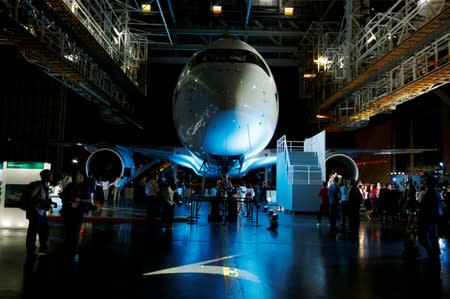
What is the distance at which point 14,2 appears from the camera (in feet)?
34.5

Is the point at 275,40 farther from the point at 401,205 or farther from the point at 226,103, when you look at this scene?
the point at 226,103

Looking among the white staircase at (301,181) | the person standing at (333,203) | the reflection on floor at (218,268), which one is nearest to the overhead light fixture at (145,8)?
the white staircase at (301,181)

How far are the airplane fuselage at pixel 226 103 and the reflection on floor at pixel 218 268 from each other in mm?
2833

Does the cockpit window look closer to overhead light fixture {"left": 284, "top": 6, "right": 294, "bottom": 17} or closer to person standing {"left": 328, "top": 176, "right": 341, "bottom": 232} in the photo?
person standing {"left": 328, "top": 176, "right": 341, "bottom": 232}

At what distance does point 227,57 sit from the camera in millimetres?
12297

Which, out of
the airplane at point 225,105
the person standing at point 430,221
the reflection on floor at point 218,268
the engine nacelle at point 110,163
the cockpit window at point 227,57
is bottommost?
the reflection on floor at point 218,268

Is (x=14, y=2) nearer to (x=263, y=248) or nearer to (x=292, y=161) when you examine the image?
(x=263, y=248)

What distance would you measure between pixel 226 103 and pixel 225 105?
2.2 inches

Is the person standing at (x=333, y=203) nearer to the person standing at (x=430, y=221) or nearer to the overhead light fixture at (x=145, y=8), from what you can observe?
the person standing at (x=430, y=221)

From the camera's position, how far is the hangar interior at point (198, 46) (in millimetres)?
17328

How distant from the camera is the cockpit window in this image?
484 inches

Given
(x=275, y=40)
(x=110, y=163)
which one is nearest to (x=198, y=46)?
(x=275, y=40)

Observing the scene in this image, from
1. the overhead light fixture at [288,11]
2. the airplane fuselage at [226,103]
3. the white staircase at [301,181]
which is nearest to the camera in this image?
the airplane fuselage at [226,103]

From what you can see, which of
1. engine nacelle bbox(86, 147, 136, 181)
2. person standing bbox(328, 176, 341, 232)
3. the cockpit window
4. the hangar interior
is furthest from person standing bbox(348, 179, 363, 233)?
engine nacelle bbox(86, 147, 136, 181)
